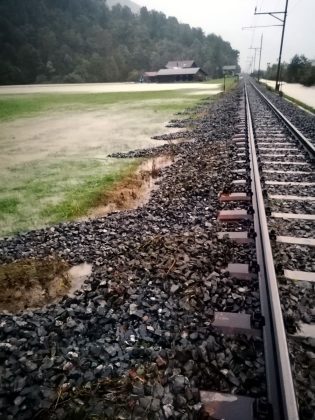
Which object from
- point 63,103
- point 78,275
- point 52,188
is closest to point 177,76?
point 63,103

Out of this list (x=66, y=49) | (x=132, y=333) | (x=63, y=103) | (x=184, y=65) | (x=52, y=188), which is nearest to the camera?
(x=132, y=333)

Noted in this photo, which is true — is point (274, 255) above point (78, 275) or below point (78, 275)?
above

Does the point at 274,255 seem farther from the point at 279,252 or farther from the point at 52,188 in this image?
the point at 52,188

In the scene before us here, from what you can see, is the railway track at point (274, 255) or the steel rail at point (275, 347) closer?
the steel rail at point (275, 347)

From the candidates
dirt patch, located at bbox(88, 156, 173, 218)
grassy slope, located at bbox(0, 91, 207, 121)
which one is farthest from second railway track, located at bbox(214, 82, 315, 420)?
grassy slope, located at bbox(0, 91, 207, 121)

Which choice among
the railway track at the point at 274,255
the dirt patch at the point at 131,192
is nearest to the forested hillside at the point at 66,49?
the dirt patch at the point at 131,192

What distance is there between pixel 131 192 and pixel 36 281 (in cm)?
387

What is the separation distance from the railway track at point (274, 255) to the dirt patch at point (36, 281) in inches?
80.4

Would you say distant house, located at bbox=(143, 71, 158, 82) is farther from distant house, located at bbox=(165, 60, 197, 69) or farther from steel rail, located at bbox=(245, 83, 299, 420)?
steel rail, located at bbox=(245, 83, 299, 420)

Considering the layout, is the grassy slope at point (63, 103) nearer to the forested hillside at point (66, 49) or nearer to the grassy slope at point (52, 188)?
the grassy slope at point (52, 188)

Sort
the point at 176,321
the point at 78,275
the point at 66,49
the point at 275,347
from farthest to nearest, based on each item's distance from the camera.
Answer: the point at 66,49 < the point at 78,275 < the point at 176,321 < the point at 275,347

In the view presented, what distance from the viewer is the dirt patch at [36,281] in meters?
4.21

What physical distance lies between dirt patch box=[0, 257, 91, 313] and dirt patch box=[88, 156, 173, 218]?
2112 mm

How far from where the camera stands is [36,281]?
15.0 feet
